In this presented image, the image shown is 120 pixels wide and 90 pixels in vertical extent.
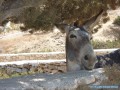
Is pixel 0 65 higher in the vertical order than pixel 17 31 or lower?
lower

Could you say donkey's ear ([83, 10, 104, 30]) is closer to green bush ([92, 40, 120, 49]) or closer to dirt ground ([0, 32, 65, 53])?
green bush ([92, 40, 120, 49])

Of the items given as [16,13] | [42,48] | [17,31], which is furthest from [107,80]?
[17,31]

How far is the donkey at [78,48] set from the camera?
679 cm

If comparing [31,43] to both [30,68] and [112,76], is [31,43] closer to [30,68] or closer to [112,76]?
[30,68]

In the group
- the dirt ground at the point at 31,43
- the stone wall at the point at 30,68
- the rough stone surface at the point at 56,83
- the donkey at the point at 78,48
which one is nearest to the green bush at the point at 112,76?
the rough stone surface at the point at 56,83

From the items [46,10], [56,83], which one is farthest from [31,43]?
[56,83]

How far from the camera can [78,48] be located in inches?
273

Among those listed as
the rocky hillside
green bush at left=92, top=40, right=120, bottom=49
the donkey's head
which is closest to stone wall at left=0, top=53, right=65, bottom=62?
green bush at left=92, top=40, right=120, bottom=49

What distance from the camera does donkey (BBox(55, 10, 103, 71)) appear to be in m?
6.79

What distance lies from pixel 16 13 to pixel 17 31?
16.4m

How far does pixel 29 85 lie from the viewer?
5.40 m

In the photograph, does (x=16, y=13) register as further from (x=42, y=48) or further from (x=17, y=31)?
(x=17, y=31)

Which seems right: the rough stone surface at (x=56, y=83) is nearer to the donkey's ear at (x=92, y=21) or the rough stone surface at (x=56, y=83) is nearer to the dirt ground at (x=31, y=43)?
the donkey's ear at (x=92, y=21)

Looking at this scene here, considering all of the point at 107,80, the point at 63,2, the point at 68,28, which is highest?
the point at 63,2
